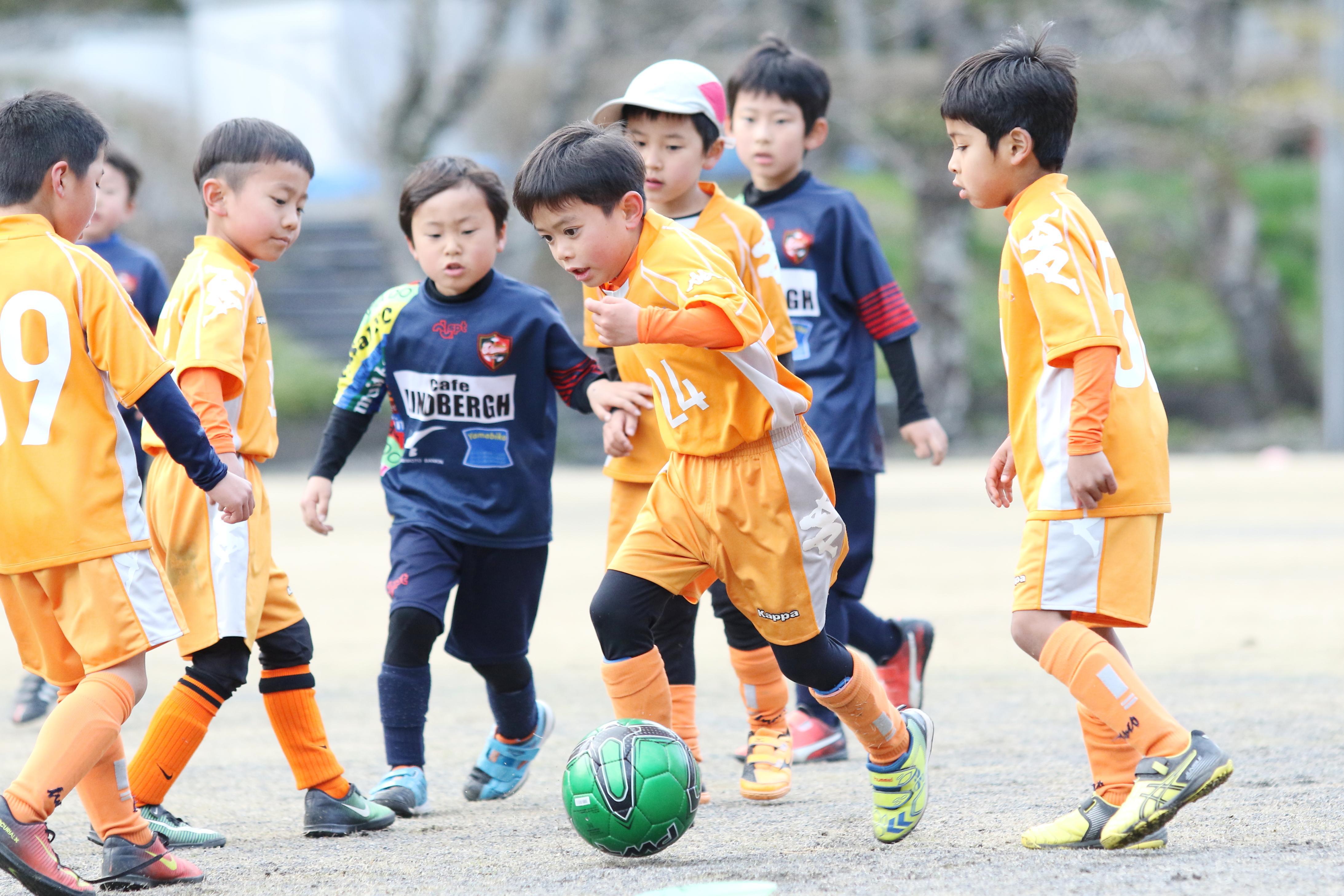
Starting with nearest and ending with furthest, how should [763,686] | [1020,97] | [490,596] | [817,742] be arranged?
1. [1020,97]
2. [490,596]
3. [763,686]
4. [817,742]

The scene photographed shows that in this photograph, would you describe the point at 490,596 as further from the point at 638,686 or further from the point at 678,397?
the point at 678,397

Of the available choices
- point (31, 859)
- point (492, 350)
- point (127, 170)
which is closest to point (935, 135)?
point (127, 170)

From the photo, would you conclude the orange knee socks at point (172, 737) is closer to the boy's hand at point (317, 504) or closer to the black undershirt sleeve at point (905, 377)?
the boy's hand at point (317, 504)

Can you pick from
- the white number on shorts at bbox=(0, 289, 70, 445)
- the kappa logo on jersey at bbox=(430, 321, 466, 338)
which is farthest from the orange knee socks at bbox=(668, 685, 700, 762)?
the white number on shorts at bbox=(0, 289, 70, 445)

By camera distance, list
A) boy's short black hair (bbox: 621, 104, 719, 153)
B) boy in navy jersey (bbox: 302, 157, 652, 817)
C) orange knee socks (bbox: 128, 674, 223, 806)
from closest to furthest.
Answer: orange knee socks (bbox: 128, 674, 223, 806) < boy in navy jersey (bbox: 302, 157, 652, 817) < boy's short black hair (bbox: 621, 104, 719, 153)

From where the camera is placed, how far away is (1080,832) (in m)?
3.50

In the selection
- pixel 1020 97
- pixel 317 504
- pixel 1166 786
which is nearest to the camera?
pixel 1166 786

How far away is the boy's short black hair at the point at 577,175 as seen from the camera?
359 centimetres

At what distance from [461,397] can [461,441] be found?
0.13 metres

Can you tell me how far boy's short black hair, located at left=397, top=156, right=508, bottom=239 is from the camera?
4.39 m

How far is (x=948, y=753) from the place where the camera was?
4852 millimetres

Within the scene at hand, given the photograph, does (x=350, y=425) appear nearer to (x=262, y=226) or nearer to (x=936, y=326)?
(x=262, y=226)

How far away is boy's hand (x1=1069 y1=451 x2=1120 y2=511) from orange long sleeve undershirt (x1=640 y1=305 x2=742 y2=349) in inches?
31.1

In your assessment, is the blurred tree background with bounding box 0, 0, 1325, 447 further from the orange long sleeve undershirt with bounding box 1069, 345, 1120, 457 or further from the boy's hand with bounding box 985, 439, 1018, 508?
the orange long sleeve undershirt with bounding box 1069, 345, 1120, 457
